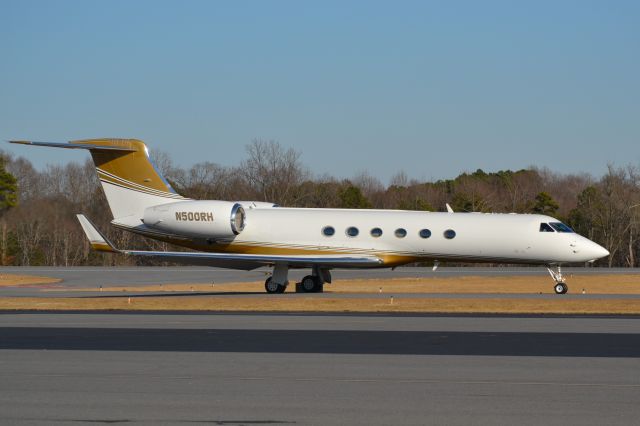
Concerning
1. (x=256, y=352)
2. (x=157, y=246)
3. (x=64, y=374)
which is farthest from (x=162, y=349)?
(x=157, y=246)

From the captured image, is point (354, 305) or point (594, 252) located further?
point (594, 252)

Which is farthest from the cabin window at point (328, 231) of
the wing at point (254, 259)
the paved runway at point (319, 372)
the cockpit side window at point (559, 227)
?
the paved runway at point (319, 372)

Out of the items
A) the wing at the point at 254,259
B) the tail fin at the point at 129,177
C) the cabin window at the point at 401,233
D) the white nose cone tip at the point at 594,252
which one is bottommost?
the wing at the point at 254,259

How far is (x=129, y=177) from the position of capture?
1308 inches

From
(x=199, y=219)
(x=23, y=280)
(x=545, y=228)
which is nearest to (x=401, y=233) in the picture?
(x=545, y=228)

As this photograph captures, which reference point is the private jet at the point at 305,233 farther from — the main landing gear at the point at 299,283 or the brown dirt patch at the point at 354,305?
the brown dirt patch at the point at 354,305

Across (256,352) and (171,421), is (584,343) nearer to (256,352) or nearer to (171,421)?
(256,352)

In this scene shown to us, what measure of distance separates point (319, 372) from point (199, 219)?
2032 cm

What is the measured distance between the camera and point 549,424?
342 inches

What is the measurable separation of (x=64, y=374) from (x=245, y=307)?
508 inches

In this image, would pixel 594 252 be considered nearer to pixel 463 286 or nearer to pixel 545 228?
pixel 545 228

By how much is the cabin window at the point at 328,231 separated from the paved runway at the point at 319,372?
12.5 meters

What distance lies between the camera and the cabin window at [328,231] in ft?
105

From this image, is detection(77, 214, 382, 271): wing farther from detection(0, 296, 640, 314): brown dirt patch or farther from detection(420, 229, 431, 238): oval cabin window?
detection(0, 296, 640, 314): brown dirt patch
